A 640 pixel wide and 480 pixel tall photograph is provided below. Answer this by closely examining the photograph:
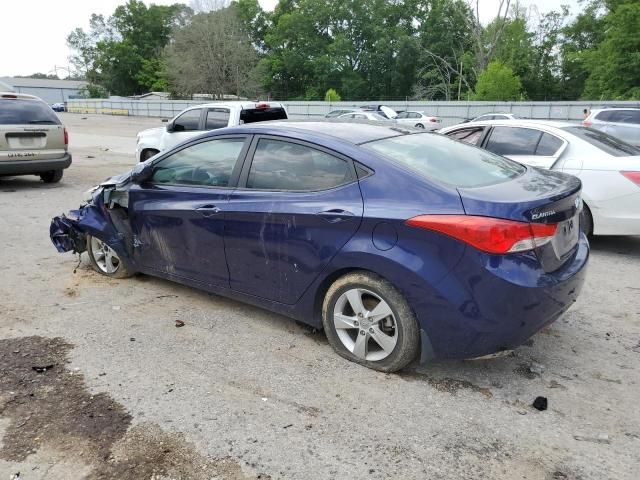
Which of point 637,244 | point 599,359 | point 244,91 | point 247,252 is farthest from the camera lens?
point 244,91

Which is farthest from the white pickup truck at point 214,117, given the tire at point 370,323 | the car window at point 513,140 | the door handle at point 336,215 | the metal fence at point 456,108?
the metal fence at point 456,108

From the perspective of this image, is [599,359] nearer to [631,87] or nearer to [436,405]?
[436,405]

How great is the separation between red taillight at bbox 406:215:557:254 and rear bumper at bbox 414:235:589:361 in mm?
57

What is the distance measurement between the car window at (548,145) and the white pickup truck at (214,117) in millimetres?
5265

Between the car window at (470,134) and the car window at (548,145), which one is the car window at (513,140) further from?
the car window at (470,134)

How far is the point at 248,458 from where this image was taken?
2.70 m

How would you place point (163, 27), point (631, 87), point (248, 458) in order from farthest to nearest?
1. point (163, 27)
2. point (631, 87)
3. point (248, 458)

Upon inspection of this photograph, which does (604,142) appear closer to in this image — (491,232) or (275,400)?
(491,232)

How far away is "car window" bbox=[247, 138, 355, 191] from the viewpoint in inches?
142

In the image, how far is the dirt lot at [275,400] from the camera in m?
2.67

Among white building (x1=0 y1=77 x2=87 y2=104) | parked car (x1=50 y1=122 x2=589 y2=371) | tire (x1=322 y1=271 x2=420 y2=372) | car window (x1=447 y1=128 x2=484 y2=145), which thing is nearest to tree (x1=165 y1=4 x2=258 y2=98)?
white building (x1=0 y1=77 x2=87 y2=104)

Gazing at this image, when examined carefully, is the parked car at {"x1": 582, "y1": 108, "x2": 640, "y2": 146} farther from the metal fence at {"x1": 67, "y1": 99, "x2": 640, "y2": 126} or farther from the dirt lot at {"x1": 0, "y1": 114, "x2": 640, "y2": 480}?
the metal fence at {"x1": 67, "y1": 99, "x2": 640, "y2": 126}

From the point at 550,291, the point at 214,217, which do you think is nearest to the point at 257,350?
the point at 214,217

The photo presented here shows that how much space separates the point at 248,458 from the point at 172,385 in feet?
2.97
